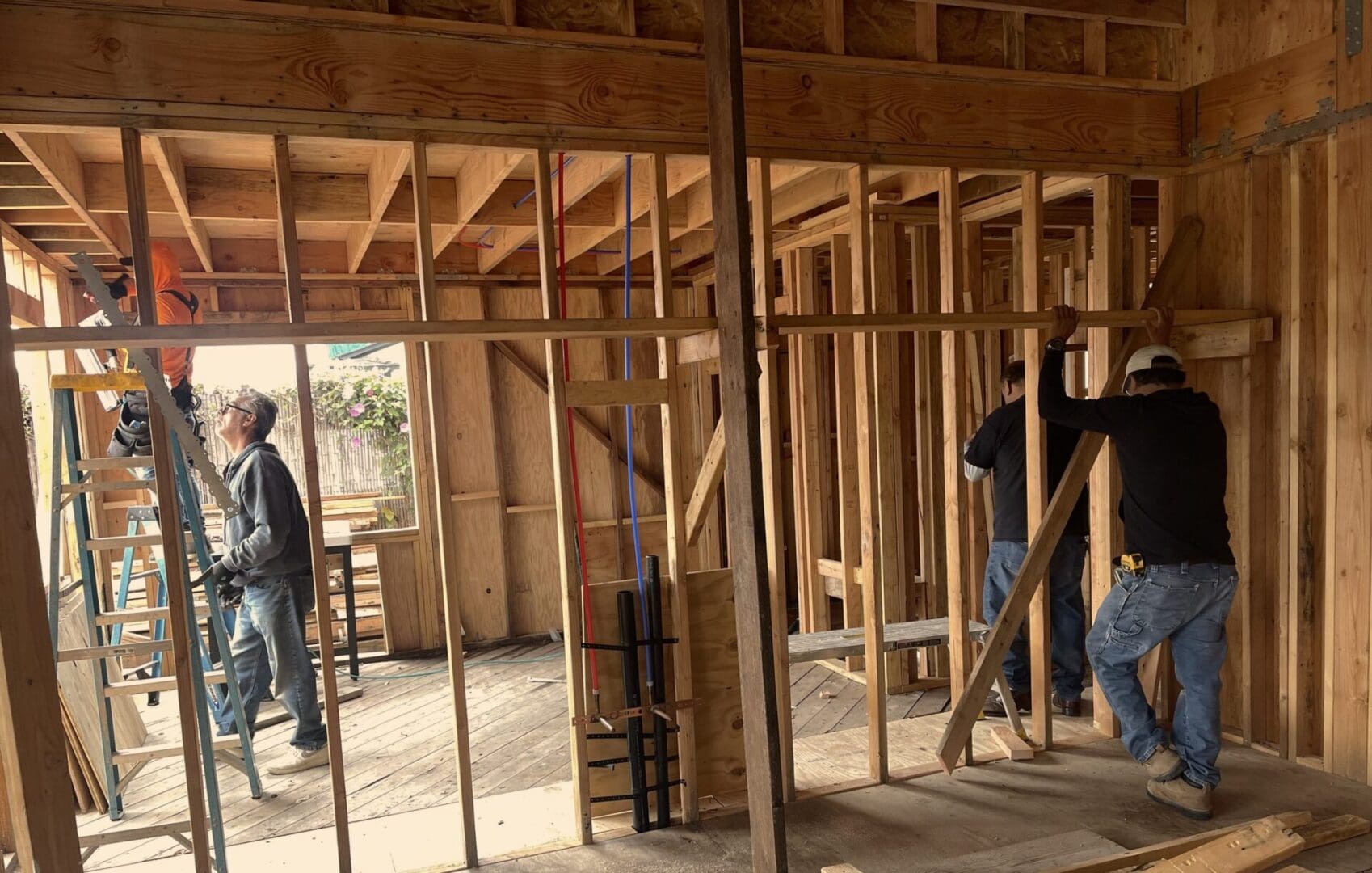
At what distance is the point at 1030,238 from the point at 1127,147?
2.16 ft

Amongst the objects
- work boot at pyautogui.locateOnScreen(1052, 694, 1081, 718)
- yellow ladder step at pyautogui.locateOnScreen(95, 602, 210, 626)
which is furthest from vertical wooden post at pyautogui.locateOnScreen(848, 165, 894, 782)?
yellow ladder step at pyautogui.locateOnScreen(95, 602, 210, 626)

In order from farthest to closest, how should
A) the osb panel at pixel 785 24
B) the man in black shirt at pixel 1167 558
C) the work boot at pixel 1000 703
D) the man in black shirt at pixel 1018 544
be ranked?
the work boot at pixel 1000 703 < the man in black shirt at pixel 1018 544 < the osb panel at pixel 785 24 < the man in black shirt at pixel 1167 558

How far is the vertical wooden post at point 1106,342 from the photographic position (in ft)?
12.1

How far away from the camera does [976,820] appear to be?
10.4 feet

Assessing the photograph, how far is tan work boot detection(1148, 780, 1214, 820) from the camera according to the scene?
308 centimetres

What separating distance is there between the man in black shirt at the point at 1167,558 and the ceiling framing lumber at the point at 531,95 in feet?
3.09

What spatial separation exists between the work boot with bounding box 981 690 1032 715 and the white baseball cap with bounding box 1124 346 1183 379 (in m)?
1.78

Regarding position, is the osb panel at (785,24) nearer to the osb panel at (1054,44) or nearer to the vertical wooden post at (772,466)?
the vertical wooden post at (772,466)

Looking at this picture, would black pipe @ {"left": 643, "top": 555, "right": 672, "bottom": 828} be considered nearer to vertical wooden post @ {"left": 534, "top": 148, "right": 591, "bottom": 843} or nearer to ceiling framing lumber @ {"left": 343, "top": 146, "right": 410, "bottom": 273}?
vertical wooden post @ {"left": 534, "top": 148, "right": 591, "bottom": 843}

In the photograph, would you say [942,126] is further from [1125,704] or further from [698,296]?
[698,296]

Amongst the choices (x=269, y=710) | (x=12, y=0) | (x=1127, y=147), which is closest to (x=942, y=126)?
(x=1127, y=147)

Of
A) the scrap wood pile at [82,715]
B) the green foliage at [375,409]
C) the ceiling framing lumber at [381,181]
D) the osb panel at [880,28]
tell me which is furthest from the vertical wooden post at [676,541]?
the green foliage at [375,409]

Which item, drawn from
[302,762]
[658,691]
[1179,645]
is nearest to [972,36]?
[1179,645]

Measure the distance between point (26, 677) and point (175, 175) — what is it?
2.54 meters
